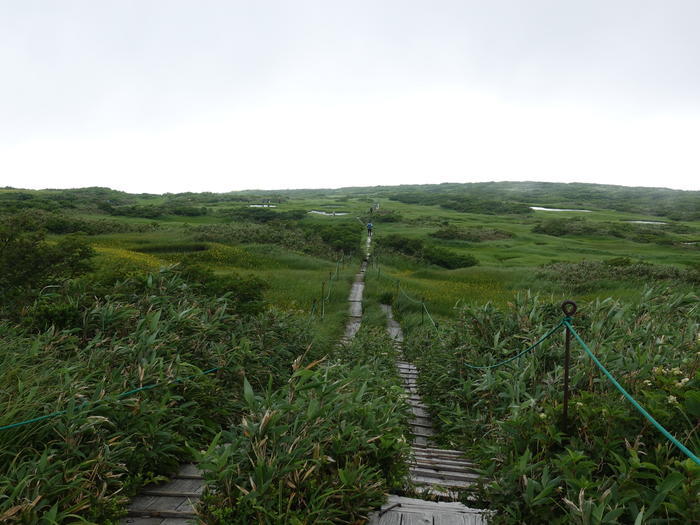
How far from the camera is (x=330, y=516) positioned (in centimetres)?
298

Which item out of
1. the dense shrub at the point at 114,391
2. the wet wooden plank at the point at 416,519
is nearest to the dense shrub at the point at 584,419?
the wet wooden plank at the point at 416,519

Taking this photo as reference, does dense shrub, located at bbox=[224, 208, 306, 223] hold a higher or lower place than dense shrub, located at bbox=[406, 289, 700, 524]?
lower

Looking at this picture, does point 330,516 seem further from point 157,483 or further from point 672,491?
point 672,491

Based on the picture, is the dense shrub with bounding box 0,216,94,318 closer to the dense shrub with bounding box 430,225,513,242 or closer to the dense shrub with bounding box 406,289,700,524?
the dense shrub with bounding box 406,289,700,524

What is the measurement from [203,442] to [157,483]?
2.95 feet

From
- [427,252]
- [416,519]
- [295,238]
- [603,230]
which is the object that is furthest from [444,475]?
[603,230]

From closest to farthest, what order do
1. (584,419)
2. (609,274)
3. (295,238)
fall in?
1. (584,419)
2. (609,274)
3. (295,238)

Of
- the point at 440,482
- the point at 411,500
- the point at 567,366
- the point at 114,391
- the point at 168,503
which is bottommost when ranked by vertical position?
the point at 440,482

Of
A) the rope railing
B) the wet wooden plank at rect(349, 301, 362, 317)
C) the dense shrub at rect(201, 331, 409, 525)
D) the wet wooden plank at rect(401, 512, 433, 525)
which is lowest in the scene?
the wet wooden plank at rect(349, 301, 362, 317)

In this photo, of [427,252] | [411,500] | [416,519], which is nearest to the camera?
[416,519]

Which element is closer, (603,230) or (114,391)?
(114,391)

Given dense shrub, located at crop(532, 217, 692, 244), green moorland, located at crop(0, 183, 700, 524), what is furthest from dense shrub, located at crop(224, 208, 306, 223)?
green moorland, located at crop(0, 183, 700, 524)

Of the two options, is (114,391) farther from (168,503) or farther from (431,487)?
(431,487)

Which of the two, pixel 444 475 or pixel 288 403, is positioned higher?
pixel 288 403
